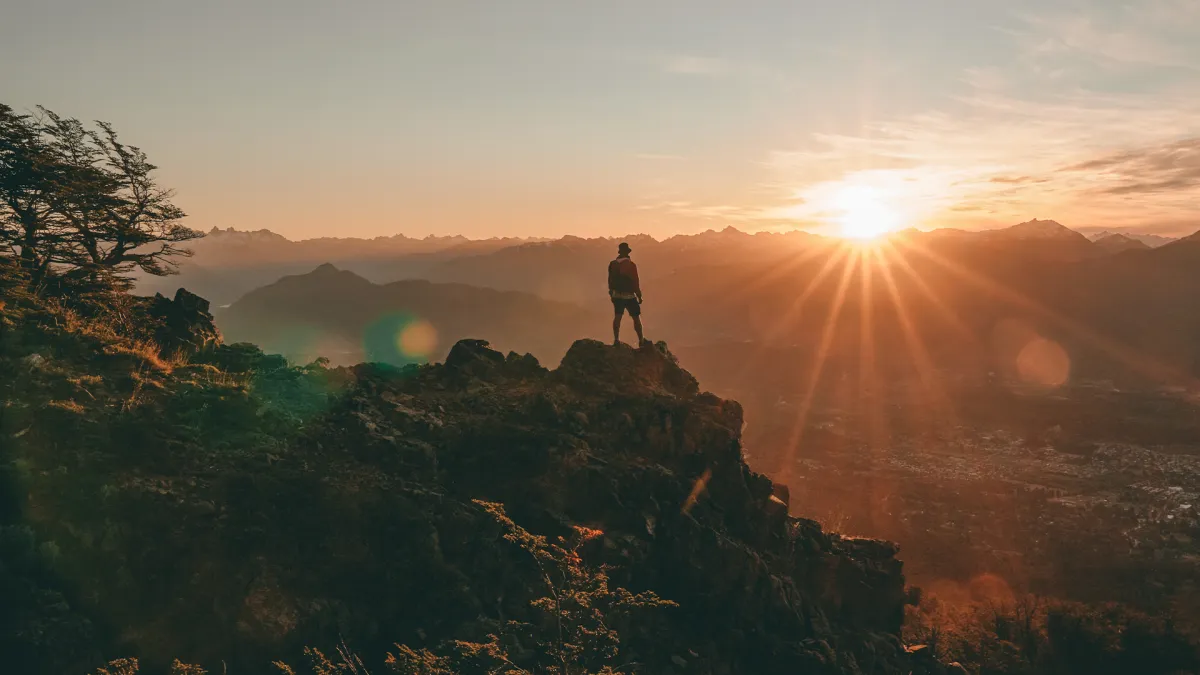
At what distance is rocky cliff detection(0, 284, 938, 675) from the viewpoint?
1148cm

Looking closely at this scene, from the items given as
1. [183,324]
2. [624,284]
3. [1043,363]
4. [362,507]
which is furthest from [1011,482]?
[183,324]

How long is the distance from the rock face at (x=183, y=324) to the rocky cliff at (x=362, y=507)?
5.5 inches

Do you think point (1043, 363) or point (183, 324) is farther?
point (1043, 363)

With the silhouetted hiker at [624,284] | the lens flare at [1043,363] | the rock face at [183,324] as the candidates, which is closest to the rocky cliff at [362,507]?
the rock face at [183,324]

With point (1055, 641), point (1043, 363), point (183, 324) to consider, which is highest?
point (183, 324)

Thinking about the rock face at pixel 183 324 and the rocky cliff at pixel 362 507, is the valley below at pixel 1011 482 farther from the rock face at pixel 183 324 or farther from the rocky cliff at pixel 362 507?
the rock face at pixel 183 324

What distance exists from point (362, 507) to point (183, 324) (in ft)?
30.4

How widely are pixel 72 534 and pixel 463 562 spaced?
751 centimetres

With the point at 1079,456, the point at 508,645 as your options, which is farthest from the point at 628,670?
the point at 1079,456

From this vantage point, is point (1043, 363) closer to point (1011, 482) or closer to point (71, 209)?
point (1011, 482)

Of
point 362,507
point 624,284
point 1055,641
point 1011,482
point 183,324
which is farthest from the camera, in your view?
point 1011,482

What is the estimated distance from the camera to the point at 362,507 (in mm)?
14352

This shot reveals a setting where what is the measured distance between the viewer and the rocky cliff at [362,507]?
37.7 ft

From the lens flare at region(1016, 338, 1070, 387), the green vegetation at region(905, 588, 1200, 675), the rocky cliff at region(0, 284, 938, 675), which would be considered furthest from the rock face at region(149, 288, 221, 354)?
the lens flare at region(1016, 338, 1070, 387)
